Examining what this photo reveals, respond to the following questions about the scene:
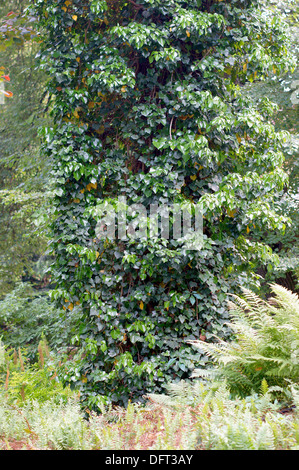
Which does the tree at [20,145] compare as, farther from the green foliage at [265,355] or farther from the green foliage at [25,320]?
the green foliage at [265,355]

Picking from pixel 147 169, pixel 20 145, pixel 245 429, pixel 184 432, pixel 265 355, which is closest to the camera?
pixel 245 429

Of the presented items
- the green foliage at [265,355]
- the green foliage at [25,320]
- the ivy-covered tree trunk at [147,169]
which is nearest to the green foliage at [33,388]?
the ivy-covered tree trunk at [147,169]

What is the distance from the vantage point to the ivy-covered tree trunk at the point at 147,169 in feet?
13.8

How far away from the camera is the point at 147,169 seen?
4.66m

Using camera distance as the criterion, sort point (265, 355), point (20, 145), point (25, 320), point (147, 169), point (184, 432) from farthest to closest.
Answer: point (25, 320) < point (20, 145) < point (147, 169) < point (265, 355) < point (184, 432)

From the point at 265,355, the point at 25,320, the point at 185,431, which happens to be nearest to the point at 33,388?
the point at 265,355

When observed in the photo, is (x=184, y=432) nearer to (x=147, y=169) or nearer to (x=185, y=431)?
(x=185, y=431)

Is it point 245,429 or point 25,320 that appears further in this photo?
point 25,320

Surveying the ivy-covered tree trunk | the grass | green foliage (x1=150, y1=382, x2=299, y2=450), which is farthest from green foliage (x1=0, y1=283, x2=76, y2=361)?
green foliage (x1=150, y1=382, x2=299, y2=450)

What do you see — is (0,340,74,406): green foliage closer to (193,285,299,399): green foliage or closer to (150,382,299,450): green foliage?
(193,285,299,399): green foliage

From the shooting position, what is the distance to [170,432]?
2145 millimetres

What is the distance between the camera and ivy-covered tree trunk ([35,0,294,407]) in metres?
4.20

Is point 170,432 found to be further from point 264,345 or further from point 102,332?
point 102,332

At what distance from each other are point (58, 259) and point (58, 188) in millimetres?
741
